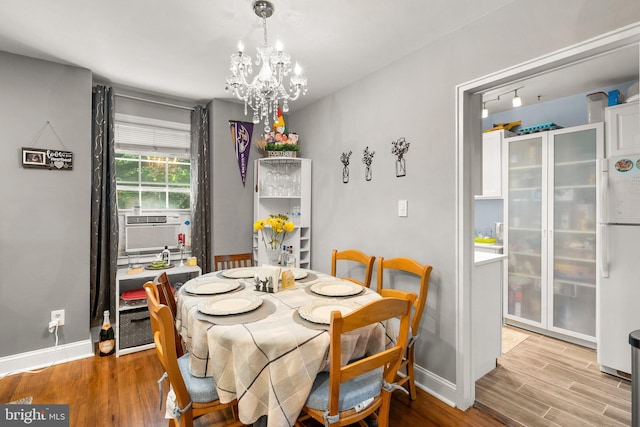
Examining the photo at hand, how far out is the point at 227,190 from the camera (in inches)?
134

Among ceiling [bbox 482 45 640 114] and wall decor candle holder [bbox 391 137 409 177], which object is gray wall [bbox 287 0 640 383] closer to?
wall decor candle holder [bbox 391 137 409 177]

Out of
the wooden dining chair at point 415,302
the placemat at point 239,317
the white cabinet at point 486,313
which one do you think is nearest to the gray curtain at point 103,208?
the placemat at point 239,317

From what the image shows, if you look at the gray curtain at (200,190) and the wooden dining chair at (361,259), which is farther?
the gray curtain at (200,190)

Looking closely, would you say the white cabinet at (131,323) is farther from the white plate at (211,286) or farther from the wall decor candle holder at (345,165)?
the wall decor candle holder at (345,165)

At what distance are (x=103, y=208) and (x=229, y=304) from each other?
2079mm

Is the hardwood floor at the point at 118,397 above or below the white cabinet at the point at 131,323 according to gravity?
below

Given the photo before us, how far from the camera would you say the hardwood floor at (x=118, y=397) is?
1853mm

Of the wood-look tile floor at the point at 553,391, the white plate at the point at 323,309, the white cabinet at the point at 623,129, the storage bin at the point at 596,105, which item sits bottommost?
the wood-look tile floor at the point at 553,391

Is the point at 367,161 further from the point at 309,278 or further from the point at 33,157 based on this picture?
the point at 33,157

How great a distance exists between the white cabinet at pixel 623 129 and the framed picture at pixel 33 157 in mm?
4624

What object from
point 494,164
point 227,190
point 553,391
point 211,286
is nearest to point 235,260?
point 211,286

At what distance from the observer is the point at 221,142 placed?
3373mm

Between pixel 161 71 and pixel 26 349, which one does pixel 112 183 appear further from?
pixel 26 349

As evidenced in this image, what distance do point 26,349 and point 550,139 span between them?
17.1 ft
